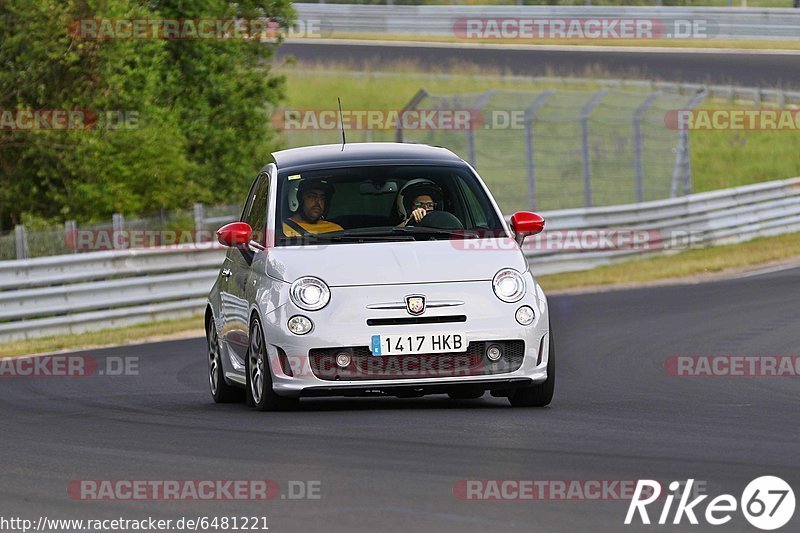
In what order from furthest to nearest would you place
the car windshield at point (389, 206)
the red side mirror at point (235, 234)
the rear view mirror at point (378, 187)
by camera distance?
1. the rear view mirror at point (378, 187)
2. the red side mirror at point (235, 234)
3. the car windshield at point (389, 206)

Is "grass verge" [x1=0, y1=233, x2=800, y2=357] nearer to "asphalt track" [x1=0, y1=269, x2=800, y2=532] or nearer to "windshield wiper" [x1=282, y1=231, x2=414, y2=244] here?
"asphalt track" [x1=0, y1=269, x2=800, y2=532]

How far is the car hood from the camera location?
971cm

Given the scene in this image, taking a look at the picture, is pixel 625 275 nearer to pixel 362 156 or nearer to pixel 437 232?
pixel 362 156

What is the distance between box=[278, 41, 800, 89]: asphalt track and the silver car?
29326mm

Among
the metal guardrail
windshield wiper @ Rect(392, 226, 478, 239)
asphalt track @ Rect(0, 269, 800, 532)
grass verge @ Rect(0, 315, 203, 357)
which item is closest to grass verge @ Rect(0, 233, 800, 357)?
grass verge @ Rect(0, 315, 203, 357)

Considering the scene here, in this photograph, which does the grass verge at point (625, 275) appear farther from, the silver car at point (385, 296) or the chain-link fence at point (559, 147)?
the silver car at point (385, 296)

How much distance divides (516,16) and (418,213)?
36.0 m

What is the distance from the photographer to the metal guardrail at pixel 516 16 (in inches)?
1662

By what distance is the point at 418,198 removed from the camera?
10.7 metres

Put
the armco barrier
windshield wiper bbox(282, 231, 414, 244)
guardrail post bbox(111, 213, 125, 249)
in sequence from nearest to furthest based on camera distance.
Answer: windshield wiper bbox(282, 231, 414, 244) → the armco barrier → guardrail post bbox(111, 213, 125, 249)

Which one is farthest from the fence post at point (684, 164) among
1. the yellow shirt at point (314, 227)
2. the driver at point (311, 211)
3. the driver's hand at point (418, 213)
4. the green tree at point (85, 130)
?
the yellow shirt at point (314, 227)

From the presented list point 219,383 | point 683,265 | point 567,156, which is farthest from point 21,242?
point 567,156

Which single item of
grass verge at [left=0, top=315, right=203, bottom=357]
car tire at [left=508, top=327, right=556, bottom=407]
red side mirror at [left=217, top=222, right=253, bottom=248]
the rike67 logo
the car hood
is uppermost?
red side mirror at [left=217, top=222, right=253, bottom=248]

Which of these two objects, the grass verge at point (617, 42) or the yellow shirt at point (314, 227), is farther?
the grass verge at point (617, 42)
